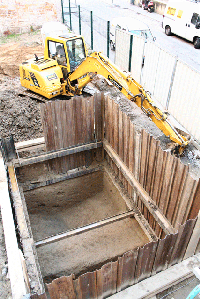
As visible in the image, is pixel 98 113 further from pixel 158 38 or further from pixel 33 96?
pixel 158 38

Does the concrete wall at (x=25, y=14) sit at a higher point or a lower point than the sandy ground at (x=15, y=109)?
higher

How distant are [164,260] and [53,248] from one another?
2976mm

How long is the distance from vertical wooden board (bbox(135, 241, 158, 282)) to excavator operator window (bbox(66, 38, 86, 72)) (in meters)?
8.22

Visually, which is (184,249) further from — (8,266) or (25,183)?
(25,183)

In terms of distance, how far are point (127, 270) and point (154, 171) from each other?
6.20 feet

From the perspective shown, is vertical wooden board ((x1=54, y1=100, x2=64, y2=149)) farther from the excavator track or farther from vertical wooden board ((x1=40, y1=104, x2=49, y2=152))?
the excavator track

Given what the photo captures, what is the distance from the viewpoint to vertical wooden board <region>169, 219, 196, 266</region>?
3.08m

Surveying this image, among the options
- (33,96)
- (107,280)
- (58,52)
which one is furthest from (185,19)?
(107,280)

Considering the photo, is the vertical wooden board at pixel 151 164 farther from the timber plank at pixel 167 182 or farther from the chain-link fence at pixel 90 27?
the chain-link fence at pixel 90 27

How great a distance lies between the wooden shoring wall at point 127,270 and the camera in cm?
286

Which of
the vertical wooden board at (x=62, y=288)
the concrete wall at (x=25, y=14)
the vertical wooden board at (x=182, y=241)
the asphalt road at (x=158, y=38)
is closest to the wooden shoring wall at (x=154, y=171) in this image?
the vertical wooden board at (x=182, y=241)

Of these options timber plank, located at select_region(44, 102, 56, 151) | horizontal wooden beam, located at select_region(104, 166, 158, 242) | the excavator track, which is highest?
timber plank, located at select_region(44, 102, 56, 151)

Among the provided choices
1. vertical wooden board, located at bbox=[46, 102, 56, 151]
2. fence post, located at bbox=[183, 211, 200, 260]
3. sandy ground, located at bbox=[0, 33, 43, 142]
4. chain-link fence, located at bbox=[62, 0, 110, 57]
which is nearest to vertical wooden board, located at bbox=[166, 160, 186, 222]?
fence post, located at bbox=[183, 211, 200, 260]

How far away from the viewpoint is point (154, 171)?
4527 millimetres
